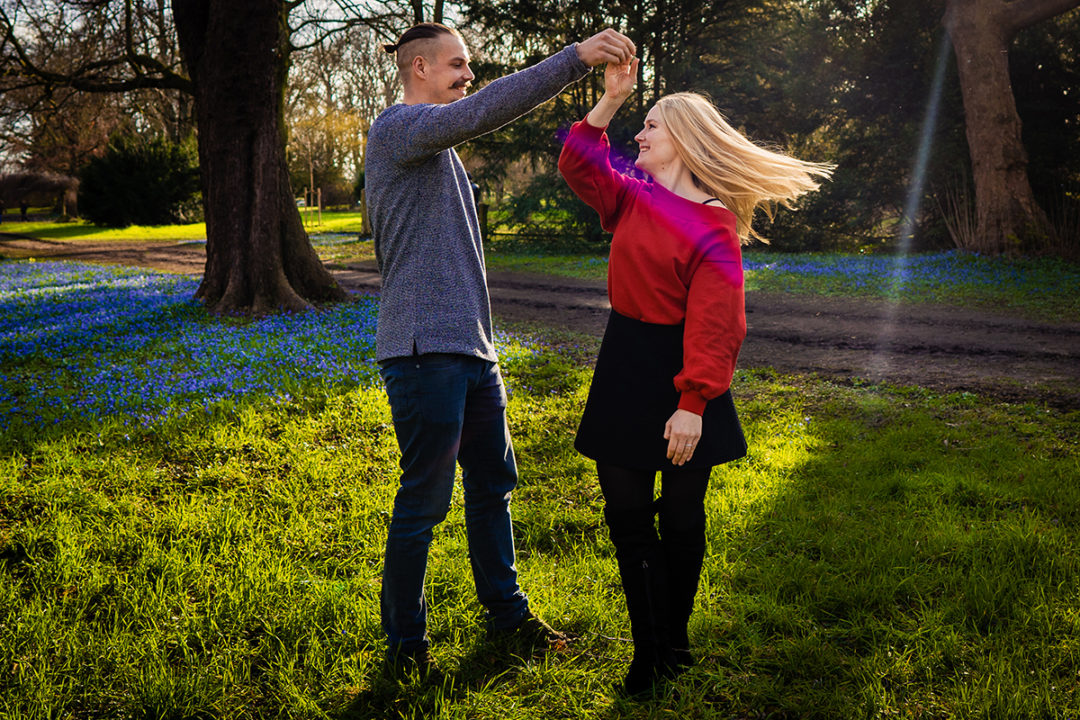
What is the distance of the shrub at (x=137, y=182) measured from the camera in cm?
3162

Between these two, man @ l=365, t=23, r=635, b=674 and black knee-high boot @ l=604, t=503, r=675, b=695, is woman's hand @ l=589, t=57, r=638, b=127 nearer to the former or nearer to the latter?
man @ l=365, t=23, r=635, b=674

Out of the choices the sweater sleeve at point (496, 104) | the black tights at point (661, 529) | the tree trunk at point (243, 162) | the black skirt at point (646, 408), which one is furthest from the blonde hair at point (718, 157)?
the tree trunk at point (243, 162)

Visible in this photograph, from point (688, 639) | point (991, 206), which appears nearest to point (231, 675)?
point (688, 639)

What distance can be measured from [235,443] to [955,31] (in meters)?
17.3

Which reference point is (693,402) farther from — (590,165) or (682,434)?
(590,165)

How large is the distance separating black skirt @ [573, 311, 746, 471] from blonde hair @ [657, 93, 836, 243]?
50 cm

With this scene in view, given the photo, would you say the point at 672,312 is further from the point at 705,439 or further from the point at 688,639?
the point at 688,639

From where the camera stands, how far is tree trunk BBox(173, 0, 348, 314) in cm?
947

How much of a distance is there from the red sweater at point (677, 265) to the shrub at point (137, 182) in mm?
34592

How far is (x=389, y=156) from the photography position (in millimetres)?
2520

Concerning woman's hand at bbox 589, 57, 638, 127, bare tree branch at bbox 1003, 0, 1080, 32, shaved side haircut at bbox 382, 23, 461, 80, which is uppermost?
bare tree branch at bbox 1003, 0, 1080, 32

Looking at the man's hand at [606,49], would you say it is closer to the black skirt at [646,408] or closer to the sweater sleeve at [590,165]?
the sweater sleeve at [590,165]

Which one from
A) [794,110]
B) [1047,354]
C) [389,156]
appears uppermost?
[794,110]

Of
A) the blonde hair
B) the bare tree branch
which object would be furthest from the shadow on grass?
the bare tree branch
